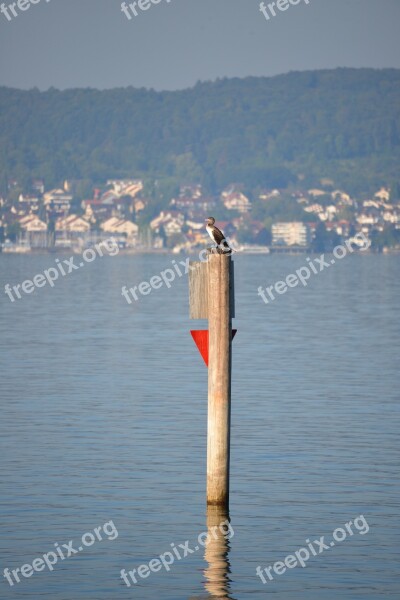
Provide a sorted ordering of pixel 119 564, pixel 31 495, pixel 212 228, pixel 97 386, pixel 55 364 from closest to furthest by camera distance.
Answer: pixel 119 564 → pixel 212 228 → pixel 31 495 → pixel 97 386 → pixel 55 364

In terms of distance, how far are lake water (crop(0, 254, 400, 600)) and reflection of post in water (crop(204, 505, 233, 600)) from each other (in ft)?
0.11

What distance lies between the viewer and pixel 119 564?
16.2 metres

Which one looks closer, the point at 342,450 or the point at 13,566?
A: the point at 13,566

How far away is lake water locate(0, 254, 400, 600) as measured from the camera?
16.0m

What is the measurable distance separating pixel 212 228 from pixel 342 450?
6.82 m

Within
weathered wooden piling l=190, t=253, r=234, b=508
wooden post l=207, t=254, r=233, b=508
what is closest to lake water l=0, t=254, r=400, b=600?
wooden post l=207, t=254, r=233, b=508

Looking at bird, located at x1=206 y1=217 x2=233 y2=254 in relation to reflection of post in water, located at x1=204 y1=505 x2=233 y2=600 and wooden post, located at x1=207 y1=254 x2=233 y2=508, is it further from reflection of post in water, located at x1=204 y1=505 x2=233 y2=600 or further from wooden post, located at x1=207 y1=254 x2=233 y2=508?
reflection of post in water, located at x1=204 y1=505 x2=233 y2=600

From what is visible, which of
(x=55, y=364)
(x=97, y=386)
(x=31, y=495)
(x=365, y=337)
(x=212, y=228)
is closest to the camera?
(x=212, y=228)

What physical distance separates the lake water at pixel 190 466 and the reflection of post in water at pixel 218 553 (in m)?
0.03

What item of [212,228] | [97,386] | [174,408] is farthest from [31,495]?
[97,386]

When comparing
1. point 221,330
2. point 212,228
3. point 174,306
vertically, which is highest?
point 212,228

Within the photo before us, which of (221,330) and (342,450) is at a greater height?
(221,330)

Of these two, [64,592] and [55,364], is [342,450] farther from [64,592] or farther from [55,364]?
[55,364]

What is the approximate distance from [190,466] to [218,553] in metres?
4.86
